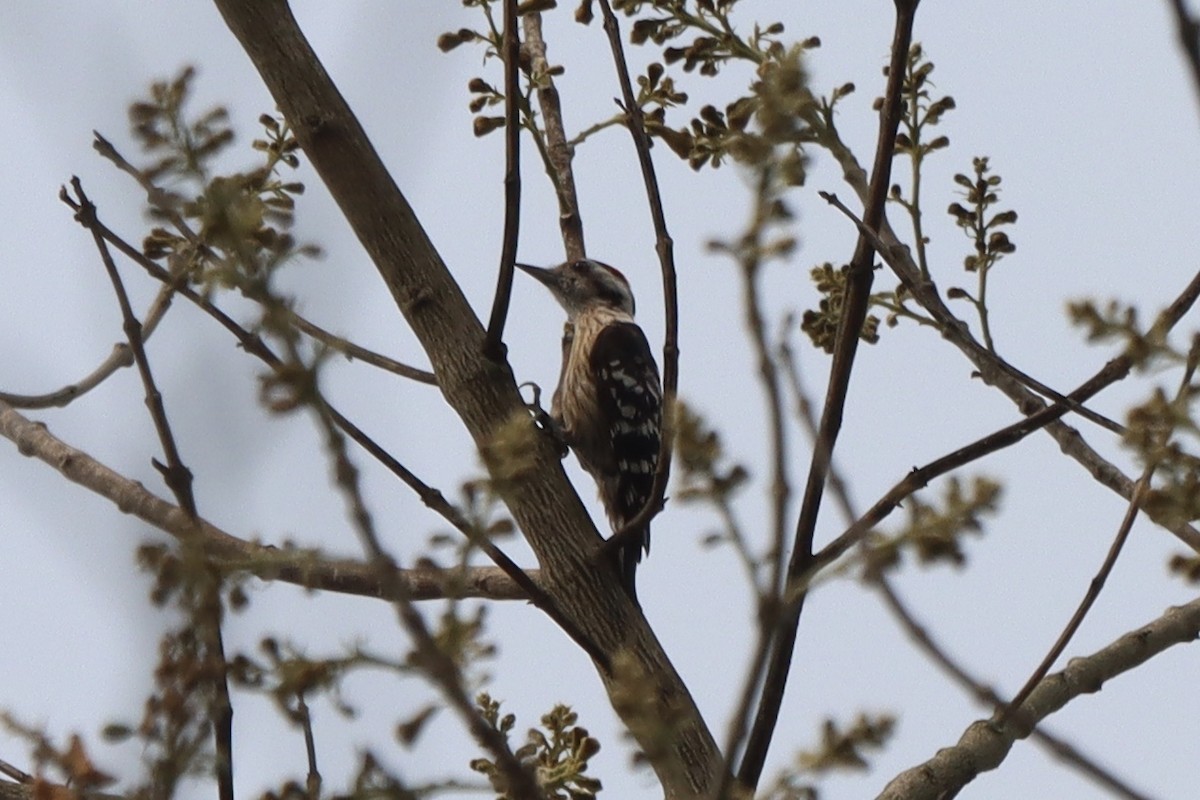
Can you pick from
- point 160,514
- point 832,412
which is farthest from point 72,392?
point 832,412

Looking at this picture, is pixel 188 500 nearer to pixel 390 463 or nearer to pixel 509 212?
pixel 390 463

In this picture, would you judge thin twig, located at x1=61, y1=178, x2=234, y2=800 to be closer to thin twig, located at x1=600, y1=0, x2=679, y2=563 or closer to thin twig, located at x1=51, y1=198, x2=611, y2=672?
thin twig, located at x1=51, y1=198, x2=611, y2=672

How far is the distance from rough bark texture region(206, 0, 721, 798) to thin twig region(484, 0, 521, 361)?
6cm

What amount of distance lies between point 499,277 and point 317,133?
0.50 m

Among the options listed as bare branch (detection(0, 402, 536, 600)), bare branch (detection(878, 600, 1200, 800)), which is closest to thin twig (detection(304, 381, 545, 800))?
bare branch (detection(0, 402, 536, 600))

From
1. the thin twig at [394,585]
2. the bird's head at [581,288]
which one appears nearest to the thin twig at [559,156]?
the bird's head at [581,288]

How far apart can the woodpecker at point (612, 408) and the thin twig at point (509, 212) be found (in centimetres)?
264

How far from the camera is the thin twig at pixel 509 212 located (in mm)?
3055

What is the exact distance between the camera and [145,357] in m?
2.36

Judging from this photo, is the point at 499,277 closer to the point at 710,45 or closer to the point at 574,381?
the point at 710,45

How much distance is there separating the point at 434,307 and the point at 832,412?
1.05 metres

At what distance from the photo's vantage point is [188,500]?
2104 millimetres

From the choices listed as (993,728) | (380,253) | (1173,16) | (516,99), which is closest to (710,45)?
(516,99)

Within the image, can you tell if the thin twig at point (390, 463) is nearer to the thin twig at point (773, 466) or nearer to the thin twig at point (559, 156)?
the thin twig at point (773, 466)
